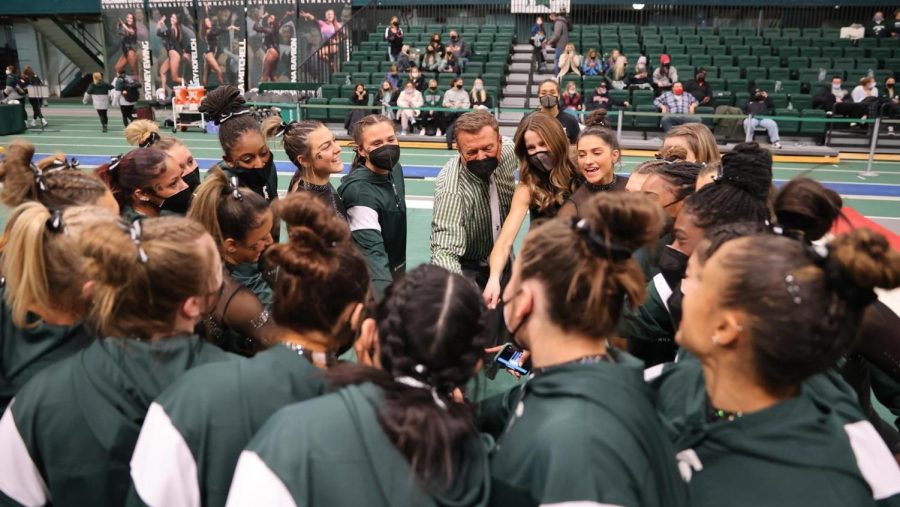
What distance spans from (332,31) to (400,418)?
66.2ft

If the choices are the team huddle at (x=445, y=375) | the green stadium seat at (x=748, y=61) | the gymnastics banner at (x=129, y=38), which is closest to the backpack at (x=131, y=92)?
the gymnastics banner at (x=129, y=38)

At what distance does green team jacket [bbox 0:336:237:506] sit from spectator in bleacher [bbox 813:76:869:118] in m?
14.4

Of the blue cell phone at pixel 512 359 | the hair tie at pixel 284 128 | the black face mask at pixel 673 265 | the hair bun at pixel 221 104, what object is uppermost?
the hair bun at pixel 221 104

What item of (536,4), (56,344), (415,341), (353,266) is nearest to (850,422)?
(415,341)

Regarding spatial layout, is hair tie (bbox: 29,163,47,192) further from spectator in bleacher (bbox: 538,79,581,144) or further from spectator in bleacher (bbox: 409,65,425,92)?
spectator in bleacher (bbox: 409,65,425,92)

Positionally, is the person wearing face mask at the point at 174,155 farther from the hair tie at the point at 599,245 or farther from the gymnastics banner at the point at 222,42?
the gymnastics banner at the point at 222,42

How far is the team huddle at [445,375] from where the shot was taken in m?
1.29

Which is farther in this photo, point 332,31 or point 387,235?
point 332,31

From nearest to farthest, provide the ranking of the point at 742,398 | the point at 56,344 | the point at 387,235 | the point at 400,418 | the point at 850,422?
the point at 400,418, the point at 742,398, the point at 850,422, the point at 56,344, the point at 387,235

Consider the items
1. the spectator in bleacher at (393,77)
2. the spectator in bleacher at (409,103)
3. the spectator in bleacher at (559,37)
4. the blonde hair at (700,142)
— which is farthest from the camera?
the spectator in bleacher at (559,37)

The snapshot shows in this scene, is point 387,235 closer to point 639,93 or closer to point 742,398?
point 742,398

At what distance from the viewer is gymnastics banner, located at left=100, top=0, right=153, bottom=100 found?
2145 cm

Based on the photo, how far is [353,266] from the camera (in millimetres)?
1771

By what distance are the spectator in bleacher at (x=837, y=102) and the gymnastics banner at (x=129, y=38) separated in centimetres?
1889
